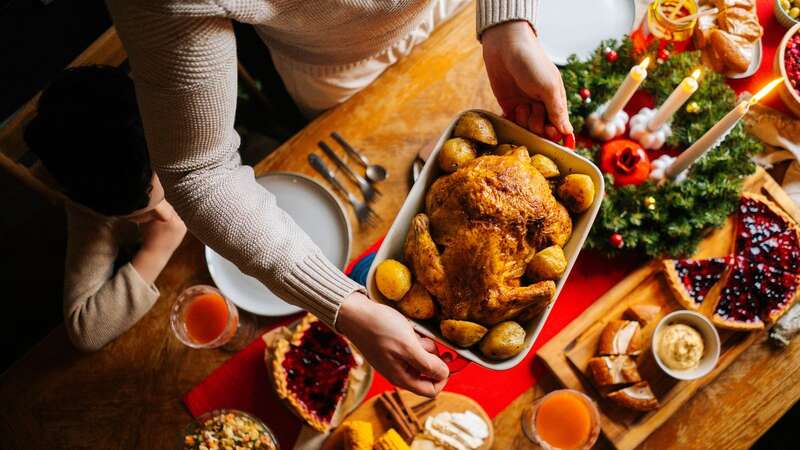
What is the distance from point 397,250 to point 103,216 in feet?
3.15

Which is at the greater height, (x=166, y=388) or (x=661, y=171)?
(x=661, y=171)

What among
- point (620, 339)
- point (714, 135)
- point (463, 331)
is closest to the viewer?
point (463, 331)

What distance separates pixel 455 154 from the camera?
42.8 inches

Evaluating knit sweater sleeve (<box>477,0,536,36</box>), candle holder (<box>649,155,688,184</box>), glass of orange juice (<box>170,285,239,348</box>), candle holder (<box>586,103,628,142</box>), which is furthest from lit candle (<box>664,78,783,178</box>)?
glass of orange juice (<box>170,285,239,348</box>)

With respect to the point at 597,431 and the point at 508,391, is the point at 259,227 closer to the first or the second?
the point at 508,391

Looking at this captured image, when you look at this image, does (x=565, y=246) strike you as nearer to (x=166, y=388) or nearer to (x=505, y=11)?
(x=505, y=11)

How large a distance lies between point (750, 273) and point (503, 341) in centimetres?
90

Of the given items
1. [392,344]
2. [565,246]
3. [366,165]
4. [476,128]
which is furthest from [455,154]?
[366,165]

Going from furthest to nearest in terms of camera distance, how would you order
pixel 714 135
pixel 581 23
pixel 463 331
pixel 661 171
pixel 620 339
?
pixel 581 23
pixel 661 171
pixel 620 339
pixel 714 135
pixel 463 331

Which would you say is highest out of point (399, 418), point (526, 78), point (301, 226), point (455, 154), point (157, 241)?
point (526, 78)

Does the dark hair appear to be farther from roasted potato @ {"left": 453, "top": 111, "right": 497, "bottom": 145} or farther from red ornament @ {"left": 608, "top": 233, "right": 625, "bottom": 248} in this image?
red ornament @ {"left": 608, "top": 233, "right": 625, "bottom": 248}

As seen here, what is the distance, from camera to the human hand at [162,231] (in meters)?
1.52

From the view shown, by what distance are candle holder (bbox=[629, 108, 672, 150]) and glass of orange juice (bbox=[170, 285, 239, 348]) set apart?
3.95 feet

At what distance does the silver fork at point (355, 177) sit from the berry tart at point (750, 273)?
0.81m
